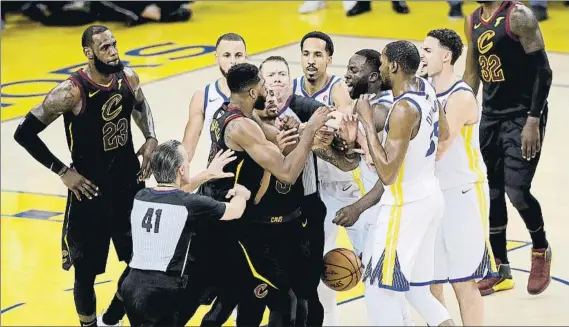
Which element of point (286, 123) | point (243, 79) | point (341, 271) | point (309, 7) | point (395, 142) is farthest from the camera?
point (309, 7)

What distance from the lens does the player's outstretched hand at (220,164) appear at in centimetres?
713

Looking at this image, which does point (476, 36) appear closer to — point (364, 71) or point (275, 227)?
point (364, 71)

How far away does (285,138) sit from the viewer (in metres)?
7.35

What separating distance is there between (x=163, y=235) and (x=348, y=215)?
1275mm

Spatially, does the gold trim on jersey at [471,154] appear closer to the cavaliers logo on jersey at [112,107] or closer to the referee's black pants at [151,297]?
the referee's black pants at [151,297]

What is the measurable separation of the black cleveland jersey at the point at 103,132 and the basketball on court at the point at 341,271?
1.55 metres

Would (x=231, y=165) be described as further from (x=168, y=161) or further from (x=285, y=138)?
A: (x=168, y=161)

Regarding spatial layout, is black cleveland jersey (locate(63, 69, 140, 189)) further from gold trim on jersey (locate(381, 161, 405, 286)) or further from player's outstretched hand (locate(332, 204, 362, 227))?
gold trim on jersey (locate(381, 161, 405, 286))

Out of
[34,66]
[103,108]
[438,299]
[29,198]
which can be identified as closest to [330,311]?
[438,299]

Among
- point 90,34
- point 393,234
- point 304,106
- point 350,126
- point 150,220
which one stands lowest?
point 393,234

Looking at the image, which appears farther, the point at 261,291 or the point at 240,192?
the point at 261,291

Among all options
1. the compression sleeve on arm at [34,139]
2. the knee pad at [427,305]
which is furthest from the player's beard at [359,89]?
the compression sleeve on arm at [34,139]

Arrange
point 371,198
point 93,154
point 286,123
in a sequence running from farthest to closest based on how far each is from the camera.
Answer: point 93,154 < point 286,123 < point 371,198

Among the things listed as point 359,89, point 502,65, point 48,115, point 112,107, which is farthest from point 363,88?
point 48,115
